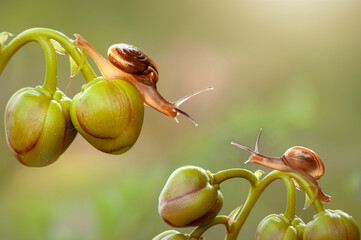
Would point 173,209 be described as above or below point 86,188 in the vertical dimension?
above

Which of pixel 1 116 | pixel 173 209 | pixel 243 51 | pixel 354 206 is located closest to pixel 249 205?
pixel 173 209

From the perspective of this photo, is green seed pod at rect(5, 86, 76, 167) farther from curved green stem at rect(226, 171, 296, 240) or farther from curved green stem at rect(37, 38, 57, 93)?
curved green stem at rect(226, 171, 296, 240)

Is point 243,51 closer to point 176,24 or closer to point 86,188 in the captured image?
point 176,24

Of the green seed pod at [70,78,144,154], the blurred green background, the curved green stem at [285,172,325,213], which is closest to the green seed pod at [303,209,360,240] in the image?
the curved green stem at [285,172,325,213]

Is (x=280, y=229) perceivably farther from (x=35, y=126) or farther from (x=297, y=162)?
(x=35, y=126)

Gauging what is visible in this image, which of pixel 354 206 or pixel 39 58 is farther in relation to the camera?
pixel 39 58

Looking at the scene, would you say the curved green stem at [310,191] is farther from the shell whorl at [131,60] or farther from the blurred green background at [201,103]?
the blurred green background at [201,103]
